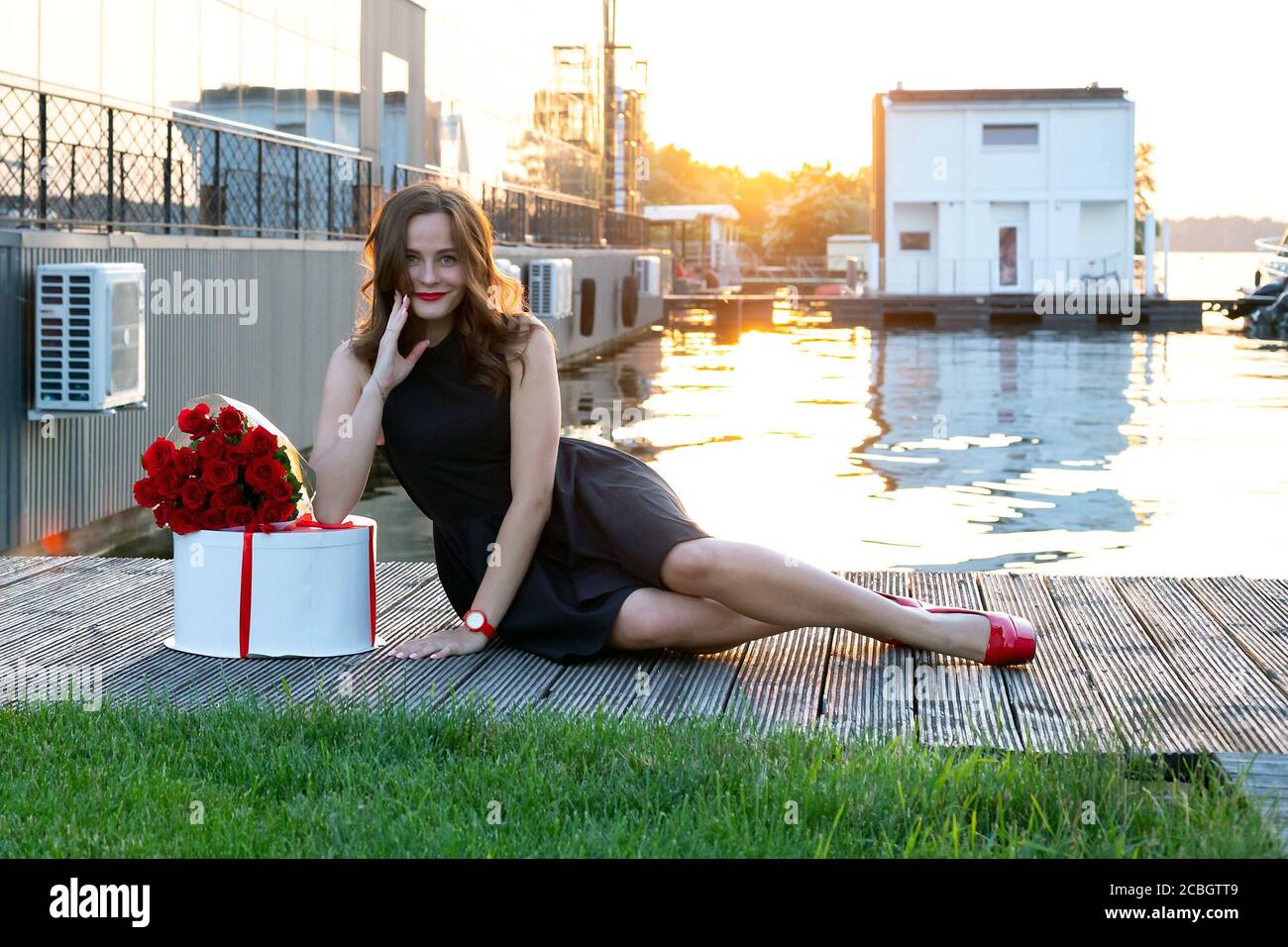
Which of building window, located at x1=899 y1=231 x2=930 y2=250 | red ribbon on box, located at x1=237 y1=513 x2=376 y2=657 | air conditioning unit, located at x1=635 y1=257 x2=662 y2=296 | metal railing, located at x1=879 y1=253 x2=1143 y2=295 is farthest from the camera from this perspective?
building window, located at x1=899 y1=231 x2=930 y2=250

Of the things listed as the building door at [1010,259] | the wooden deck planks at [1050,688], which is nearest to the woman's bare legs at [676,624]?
the wooden deck planks at [1050,688]

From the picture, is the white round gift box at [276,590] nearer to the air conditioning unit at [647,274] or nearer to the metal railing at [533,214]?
the metal railing at [533,214]

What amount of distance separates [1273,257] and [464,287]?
153 feet

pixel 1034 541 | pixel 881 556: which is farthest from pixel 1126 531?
pixel 881 556

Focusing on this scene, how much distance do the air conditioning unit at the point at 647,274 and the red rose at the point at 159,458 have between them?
3127 centimetres

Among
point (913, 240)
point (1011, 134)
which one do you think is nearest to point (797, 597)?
point (913, 240)

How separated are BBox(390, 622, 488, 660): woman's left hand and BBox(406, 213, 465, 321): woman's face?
91 cm

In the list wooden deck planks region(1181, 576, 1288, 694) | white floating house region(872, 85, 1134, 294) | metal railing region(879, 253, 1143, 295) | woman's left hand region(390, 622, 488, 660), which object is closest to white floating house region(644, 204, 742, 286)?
metal railing region(879, 253, 1143, 295)

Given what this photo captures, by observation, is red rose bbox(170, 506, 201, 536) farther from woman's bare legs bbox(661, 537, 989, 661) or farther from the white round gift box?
woman's bare legs bbox(661, 537, 989, 661)

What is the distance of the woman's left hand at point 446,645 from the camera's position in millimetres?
4914

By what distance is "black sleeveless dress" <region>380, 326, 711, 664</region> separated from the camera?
489 centimetres

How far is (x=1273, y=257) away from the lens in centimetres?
4778
